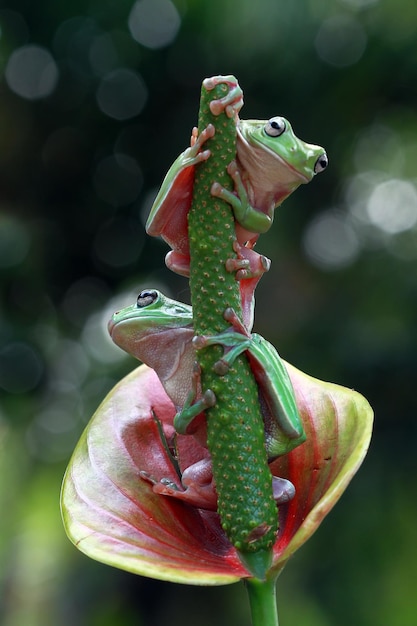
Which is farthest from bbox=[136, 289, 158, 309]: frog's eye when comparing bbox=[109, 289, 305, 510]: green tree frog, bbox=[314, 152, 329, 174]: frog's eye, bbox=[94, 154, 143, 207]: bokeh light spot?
bbox=[94, 154, 143, 207]: bokeh light spot

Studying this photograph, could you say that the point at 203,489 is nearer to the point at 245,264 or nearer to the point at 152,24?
the point at 245,264

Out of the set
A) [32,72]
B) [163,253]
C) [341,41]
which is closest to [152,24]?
[32,72]

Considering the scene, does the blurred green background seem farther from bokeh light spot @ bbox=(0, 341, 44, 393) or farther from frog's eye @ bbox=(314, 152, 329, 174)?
frog's eye @ bbox=(314, 152, 329, 174)

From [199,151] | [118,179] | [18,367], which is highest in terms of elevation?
[199,151]

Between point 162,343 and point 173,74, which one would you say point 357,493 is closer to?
point 173,74

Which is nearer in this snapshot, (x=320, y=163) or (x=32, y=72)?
(x=320, y=163)

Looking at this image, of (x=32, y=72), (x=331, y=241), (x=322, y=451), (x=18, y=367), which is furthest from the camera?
(x=331, y=241)

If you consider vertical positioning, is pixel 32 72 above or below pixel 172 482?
above
